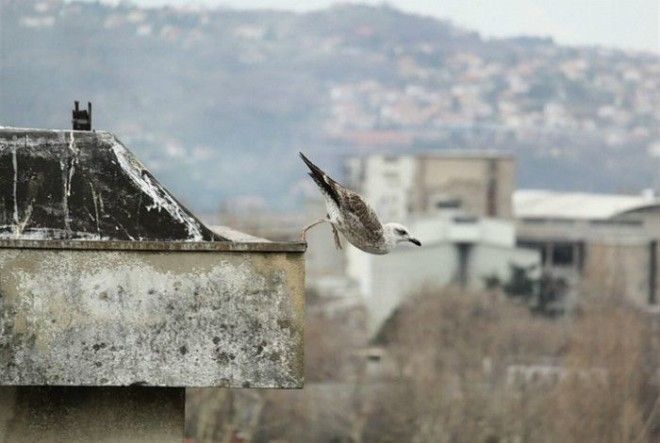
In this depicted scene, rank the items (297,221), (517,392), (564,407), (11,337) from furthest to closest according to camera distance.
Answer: (297,221) → (517,392) → (564,407) → (11,337)

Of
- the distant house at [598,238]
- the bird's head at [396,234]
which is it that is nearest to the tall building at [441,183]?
the distant house at [598,238]

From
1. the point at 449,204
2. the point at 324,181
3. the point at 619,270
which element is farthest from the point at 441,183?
the point at 324,181

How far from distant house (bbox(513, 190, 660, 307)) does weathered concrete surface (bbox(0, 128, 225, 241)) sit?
3411 inches

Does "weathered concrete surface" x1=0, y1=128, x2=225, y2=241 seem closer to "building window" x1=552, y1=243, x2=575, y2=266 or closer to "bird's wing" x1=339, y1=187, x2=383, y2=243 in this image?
"bird's wing" x1=339, y1=187, x2=383, y2=243

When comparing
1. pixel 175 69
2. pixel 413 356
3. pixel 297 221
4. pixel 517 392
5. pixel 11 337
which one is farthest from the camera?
pixel 175 69

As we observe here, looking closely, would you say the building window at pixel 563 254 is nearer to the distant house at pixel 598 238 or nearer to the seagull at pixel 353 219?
the distant house at pixel 598 238

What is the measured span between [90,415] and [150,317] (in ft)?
2.36

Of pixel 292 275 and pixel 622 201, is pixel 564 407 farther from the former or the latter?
pixel 622 201

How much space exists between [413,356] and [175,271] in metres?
57.5

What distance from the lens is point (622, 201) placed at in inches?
5546

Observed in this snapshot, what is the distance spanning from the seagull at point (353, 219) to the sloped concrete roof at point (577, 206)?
116748 mm

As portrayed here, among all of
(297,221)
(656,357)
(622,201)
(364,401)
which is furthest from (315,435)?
(622,201)

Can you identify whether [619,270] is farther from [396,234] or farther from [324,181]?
[324,181]

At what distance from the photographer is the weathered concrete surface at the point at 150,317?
42.9 ft
